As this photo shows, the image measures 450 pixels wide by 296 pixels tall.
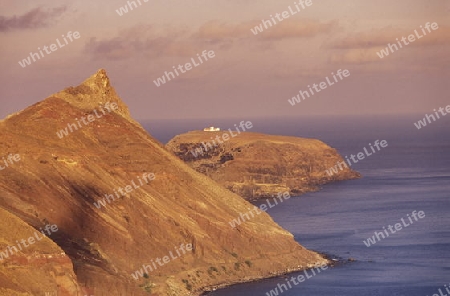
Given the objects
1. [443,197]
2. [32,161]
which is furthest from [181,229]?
[443,197]

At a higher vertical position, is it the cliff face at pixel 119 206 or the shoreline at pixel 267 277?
the cliff face at pixel 119 206

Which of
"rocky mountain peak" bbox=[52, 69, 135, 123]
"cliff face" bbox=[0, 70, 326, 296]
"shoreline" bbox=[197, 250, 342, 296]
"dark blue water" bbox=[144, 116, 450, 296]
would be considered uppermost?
"rocky mountain peak" bbox=[52, 69, 135, 123]

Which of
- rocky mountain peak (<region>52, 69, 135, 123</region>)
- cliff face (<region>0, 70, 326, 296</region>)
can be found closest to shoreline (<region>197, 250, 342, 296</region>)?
cliff face (<region>0, 70, 326, 296</region>)

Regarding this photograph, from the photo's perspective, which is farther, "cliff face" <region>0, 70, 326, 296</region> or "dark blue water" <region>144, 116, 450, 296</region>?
"dark blue water" <region>144, 116, 450, 296</region>

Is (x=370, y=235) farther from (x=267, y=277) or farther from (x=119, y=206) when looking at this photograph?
(x=119, y=206)

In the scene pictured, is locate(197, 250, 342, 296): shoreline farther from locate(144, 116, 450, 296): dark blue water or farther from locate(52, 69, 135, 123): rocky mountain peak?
locate(52, 69, 135, 123): rocky mountain peak

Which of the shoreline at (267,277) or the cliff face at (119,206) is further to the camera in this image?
the shoreline at (267,277)

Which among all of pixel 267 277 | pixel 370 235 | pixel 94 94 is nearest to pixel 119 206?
pixel 267 277

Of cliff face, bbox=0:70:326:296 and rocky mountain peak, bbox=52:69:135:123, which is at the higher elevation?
rocky mountain peak, bbox=52:69:135:123

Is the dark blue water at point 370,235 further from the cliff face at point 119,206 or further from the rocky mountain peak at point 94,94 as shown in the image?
the rocky mountain peak at point 94,94

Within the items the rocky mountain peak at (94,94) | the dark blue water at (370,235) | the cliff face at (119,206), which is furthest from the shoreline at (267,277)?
the rocky mountain peak at (94,94)

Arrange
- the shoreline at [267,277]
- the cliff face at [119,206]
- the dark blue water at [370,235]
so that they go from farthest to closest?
the dark blue water at [370,235], the shoreline at [267,277], the cliff face at [119,206]
